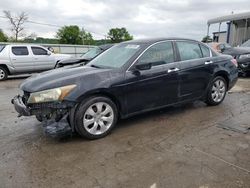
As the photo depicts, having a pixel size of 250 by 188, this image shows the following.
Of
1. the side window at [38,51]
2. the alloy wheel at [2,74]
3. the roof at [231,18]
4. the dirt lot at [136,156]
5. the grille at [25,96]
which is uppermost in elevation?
the roof at [231,18]

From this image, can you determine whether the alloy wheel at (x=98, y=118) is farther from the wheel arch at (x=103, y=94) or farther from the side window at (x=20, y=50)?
the side window at (x=20, y=50)

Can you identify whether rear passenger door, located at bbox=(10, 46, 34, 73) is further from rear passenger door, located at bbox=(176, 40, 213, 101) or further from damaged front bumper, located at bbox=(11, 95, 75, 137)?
rear passenger door, located at bbox=(176, 40, 213, 101)

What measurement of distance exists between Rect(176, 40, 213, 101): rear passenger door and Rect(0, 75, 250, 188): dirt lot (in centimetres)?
56

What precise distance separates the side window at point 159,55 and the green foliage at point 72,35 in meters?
49.5

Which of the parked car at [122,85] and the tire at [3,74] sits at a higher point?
the parked car at [122,85]

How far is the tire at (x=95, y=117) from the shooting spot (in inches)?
162

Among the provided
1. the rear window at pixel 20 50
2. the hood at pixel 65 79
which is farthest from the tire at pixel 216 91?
the rear window at pixel 20 50

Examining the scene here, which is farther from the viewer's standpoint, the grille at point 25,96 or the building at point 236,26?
the building at point 236,26

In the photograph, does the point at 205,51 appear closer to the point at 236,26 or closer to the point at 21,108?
the point at 21,108

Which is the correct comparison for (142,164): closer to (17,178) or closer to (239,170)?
(239,170)

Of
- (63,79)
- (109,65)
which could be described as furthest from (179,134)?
(63,79)

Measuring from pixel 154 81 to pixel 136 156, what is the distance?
1605mm

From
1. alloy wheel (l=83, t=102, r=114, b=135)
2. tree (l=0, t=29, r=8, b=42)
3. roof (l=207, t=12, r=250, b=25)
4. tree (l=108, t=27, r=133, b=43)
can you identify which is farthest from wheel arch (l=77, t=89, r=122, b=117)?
tree (l=108, t=27, r=133, b=43)

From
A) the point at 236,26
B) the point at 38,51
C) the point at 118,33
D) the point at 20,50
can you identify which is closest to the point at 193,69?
the point at 20,50
